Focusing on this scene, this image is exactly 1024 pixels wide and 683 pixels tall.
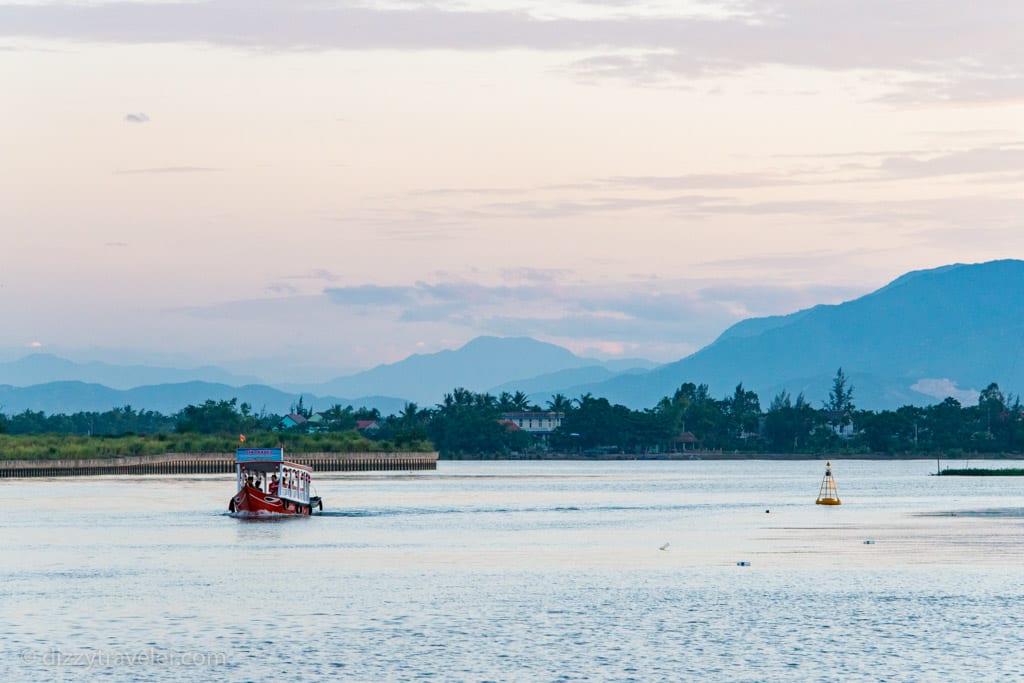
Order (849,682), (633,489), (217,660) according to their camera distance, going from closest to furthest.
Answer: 1. (849,682)
2. (217,660)
3. (633,489)

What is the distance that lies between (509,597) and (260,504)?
156 feet

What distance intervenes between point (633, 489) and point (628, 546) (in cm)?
9128

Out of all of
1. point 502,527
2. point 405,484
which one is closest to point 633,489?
point 405,484

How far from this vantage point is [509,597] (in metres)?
57.5

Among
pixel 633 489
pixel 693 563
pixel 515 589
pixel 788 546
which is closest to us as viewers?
pixel 515 589

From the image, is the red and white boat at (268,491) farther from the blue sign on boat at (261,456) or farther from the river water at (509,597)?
the river water at (509,597)

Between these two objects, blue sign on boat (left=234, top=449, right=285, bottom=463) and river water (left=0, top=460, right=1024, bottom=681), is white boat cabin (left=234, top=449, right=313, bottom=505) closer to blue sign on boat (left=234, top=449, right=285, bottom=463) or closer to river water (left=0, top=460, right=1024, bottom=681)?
blue sign on boat (left=234, top=449, right=285, bottom=463)

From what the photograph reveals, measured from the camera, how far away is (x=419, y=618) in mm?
51562

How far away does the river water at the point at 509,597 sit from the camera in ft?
141

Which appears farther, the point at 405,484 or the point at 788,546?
the point at 405,484

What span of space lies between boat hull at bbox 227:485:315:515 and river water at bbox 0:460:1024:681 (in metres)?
1.61

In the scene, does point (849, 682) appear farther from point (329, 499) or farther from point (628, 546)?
point (329, 499)

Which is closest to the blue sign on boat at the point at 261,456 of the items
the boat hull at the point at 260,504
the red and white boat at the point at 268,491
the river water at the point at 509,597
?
the red and white boat at the point at 268,491

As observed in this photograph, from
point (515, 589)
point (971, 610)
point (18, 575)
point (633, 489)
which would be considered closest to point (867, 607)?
point (971, 610)
